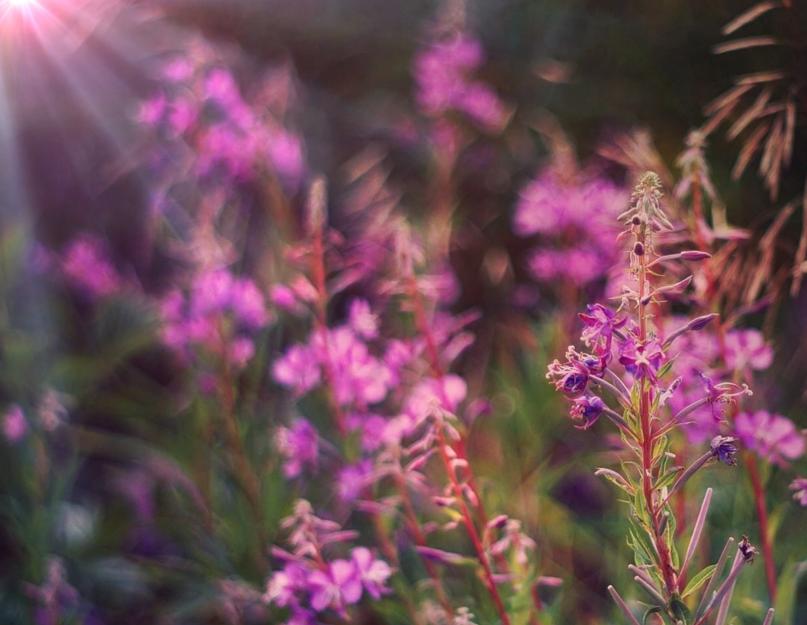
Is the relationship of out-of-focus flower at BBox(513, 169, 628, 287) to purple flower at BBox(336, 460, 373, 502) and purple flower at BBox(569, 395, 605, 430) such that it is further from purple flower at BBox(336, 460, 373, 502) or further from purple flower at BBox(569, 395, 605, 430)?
purple flower at BBox(569, 395, 605, 430)

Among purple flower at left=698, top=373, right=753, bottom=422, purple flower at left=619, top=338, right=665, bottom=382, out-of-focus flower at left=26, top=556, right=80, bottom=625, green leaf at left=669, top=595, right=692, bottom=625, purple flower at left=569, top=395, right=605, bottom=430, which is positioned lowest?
out-of-focus flower at left=26, top=556, right=80, bottom=625

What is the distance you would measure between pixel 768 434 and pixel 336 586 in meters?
0.54

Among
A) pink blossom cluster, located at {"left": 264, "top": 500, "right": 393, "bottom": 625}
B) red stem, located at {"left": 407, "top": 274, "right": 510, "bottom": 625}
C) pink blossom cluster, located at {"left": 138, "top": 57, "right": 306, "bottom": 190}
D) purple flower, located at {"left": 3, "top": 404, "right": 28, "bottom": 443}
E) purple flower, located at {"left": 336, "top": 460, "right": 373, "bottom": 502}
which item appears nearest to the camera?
red stem, located at {"left": 407, "top": 274, "right": 510, "bottom": 625}

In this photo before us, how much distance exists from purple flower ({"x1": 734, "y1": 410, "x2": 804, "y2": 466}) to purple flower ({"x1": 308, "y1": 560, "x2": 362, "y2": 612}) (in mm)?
482

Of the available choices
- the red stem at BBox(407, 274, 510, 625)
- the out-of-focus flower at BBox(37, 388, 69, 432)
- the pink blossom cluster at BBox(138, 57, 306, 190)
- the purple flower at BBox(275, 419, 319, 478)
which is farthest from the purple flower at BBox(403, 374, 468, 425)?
the out-of-focus flower at BBox(37, 388, 69, 432)

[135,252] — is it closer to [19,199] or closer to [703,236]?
[19,199]

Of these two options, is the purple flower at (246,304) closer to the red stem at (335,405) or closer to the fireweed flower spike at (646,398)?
the red stem at (335,405)

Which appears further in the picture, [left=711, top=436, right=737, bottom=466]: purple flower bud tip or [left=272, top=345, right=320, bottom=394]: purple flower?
[left=272, top=345, right=320, bottom=394]: purple flower

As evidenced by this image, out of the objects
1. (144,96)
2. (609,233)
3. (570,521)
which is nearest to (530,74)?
(609,233)

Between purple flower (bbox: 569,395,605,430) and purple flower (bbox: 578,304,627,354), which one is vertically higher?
purple flower (bbox: 578,304,627,354)

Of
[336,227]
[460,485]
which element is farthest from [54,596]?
[336,227]

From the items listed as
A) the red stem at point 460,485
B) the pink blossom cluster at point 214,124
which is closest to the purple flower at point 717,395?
the red stem at point 460,485

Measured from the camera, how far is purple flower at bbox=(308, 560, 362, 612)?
3.41ft

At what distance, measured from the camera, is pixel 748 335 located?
41.6 inches
